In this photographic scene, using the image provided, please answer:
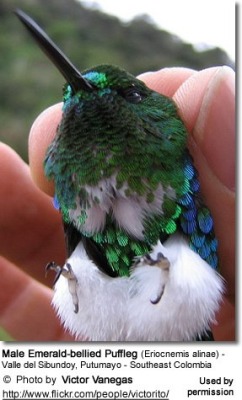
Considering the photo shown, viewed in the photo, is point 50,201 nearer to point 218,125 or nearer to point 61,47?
point 218,125

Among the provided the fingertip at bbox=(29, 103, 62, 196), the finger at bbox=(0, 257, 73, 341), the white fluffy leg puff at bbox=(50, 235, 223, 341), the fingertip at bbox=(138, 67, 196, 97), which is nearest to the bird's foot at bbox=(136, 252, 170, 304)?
the white fluffy leg puff at bbox=(50, 235, 223, 341)

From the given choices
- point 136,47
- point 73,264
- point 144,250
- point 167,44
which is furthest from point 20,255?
point 136,47

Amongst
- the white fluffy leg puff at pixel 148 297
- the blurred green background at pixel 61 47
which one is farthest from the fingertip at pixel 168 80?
the blurred green background at pixel 61 47

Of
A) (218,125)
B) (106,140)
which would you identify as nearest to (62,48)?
(218,125)

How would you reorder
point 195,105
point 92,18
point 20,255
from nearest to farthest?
point 195,105
point 20,255
point 92,18

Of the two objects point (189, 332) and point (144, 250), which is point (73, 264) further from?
point (189, 332)

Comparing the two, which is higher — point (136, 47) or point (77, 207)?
point (77, 207)
